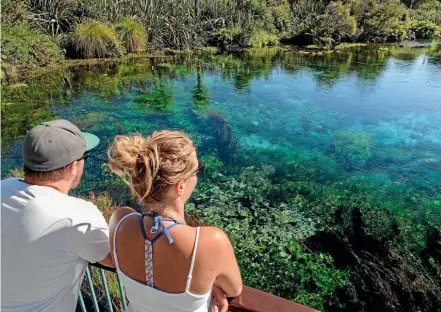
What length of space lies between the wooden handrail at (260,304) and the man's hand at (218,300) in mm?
35

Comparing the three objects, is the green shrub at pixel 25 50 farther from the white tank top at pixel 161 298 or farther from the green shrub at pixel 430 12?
the green shrub at pixel 430 12

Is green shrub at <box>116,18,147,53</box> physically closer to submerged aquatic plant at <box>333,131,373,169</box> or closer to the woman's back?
submerged aquatic plant at <box>333,131,373,169</box>

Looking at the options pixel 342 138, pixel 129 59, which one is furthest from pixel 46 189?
pixel 129 59

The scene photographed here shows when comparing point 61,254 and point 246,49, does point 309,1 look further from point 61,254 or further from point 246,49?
point 61,254

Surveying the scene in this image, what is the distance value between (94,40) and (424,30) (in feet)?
89.0

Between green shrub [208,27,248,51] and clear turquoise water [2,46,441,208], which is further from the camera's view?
green shrub [208,27,248,51]

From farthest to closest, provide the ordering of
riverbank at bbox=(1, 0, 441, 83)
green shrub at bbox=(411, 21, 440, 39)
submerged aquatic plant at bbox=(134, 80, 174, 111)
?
1. green shrub at bbox=(411, 21, 440, 39)
2. riverbank at bbox=(1, 0, 441, 83)
3. submerged aquatic plant at bbox=(134, 80, 174, 111)

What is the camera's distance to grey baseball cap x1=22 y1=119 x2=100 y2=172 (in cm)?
133

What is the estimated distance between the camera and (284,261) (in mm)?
4582

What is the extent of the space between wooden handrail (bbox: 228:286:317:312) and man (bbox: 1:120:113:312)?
1.80ft

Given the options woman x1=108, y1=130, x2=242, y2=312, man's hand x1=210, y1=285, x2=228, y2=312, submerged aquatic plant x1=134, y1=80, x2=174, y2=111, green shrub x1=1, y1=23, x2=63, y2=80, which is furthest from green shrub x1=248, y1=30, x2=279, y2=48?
man's hand x1=210, y1=285, x2=228, y2=312

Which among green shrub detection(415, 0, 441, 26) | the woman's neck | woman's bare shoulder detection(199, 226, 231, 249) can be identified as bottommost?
woman's bare shoulder detection(199, 226, 231, 249)

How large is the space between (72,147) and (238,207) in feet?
15.0

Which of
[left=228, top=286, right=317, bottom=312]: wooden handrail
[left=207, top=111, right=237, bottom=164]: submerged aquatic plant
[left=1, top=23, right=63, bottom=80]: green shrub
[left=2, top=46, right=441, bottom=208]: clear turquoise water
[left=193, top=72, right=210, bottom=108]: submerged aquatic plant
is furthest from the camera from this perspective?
[left=1, top=23, right=63, bottom=80]: green shrub
